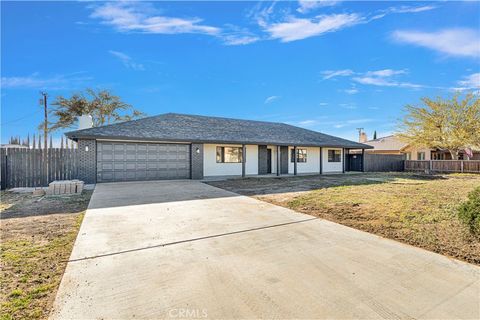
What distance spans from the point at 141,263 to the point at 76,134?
11.0 m

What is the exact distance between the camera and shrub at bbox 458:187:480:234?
4109 mm

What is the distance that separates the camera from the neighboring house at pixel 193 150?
12.7 m

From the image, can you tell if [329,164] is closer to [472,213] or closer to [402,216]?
[402,216]

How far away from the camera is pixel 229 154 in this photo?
16.9 meters

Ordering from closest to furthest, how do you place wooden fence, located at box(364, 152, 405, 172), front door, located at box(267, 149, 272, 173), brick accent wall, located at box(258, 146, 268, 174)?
1. brick accent wall, located at box(258, 146, 268, 174)
2. front door, located at box(267, 149, 272, 173)
3. wooden fence, located at box(364, 152, 405, 172)

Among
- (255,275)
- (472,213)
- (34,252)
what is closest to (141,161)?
(34,252)

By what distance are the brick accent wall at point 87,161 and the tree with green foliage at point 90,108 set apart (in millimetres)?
16962

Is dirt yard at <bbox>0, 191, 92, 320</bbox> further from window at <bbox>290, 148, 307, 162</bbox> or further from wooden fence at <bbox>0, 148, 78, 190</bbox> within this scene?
window at <bbox>290, 148, 307, 162</bbox>

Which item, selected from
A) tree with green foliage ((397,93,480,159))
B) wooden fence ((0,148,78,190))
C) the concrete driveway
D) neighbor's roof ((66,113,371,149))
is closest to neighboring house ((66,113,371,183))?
neighbor's roof ((66,113,371,149))

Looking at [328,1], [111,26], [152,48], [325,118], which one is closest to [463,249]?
[328,1]

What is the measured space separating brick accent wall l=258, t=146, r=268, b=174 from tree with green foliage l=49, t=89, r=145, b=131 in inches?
764

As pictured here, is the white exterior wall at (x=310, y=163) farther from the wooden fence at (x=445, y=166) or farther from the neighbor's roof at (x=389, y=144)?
the neighbor's roof at (x=389, y=144)

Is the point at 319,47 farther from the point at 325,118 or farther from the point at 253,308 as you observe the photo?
the point at 325,118

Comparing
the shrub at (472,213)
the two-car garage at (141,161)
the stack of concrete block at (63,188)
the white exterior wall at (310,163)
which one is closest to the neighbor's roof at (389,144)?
the white exterior wall at (310,163)
